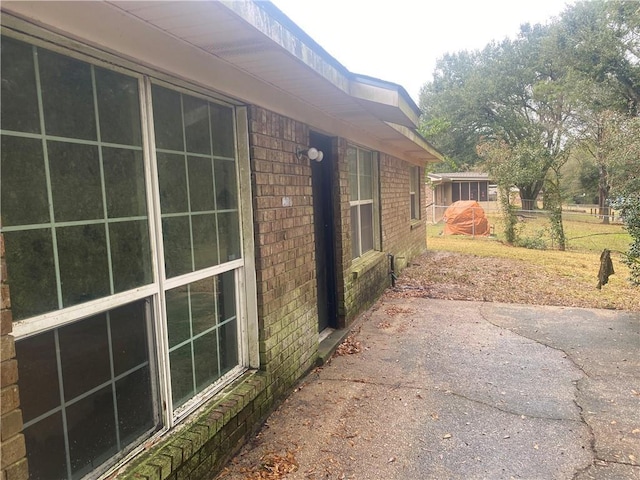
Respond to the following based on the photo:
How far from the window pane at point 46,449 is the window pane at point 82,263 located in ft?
1.69

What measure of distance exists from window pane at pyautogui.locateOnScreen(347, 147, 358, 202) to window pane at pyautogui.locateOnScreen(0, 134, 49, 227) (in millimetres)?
4706

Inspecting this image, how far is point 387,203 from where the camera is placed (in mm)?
8188

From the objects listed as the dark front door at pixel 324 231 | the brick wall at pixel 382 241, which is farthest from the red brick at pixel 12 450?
the brick wall at pixel 382 241

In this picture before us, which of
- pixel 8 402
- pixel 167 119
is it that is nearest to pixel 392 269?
pixel 167 119

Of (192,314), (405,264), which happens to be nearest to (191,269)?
(192,314)

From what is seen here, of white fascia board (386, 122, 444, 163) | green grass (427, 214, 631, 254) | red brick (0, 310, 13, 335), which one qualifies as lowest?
green grass (427, 214, 631, 254)

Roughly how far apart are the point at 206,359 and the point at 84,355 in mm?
1051

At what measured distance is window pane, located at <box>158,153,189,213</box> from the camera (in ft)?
8.23

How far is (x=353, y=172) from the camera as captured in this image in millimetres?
6480

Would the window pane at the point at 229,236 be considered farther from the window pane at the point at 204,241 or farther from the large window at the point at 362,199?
the large window at the point at 362,199

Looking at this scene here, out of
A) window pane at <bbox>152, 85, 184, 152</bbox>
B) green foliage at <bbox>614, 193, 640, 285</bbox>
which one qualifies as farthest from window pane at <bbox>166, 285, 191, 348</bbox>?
green foliage at <bbox>614, 193, 640, 285</bbox>

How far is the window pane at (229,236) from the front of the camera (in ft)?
10.3

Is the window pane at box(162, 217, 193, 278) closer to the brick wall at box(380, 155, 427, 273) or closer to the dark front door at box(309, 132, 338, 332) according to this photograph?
the dark front door at box(309, 132, 338, 332)

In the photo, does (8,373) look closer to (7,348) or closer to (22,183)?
(7,348)
